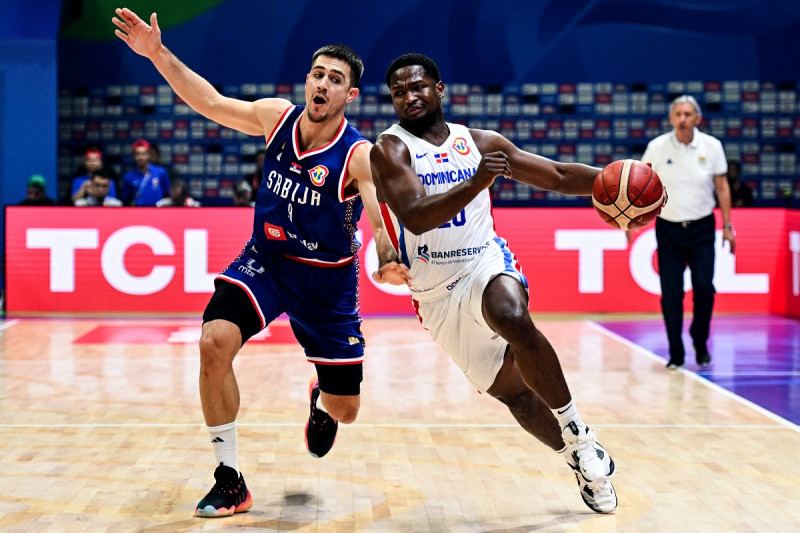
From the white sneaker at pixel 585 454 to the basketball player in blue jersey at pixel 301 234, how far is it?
1139mm

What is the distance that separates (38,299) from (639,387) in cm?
693

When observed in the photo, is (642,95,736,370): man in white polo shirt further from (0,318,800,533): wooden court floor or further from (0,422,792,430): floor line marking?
(0,422,792,430): floor line marking

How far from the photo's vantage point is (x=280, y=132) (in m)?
5.08

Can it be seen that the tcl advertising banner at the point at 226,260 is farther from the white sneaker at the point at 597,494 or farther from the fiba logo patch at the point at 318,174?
the white sneaker at the point at 597,494

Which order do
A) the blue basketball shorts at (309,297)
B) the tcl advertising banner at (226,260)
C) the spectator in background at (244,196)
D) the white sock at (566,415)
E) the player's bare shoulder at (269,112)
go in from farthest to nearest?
the spectator in background at (244,196), the tcl advertising banner at (226,260), the player's bare shoulder at (269,112), the blue basketball shorts at (309,297), the white sock at (566,415)

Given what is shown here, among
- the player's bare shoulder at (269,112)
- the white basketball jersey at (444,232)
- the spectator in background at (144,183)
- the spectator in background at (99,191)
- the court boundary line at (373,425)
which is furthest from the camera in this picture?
the spectator in background at (144,183)

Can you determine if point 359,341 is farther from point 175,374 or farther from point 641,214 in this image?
point 175,374

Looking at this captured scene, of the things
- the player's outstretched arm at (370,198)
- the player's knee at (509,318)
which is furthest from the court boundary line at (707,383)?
the player's outstretched arm at (370,198)

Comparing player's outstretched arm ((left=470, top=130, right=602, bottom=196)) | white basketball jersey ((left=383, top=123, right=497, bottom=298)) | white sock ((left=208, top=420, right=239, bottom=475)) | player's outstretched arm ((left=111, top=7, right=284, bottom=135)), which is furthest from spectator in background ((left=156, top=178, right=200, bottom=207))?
player's outstretched arm ((left=470, top=130, right=602, bottom=196))

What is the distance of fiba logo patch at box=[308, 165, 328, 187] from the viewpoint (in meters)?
4.95

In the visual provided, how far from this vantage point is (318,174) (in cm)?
495

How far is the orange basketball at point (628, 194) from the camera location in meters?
4.64

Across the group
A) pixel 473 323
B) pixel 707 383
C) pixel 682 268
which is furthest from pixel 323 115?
pixel 682 268

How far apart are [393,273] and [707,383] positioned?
4.20 meters
